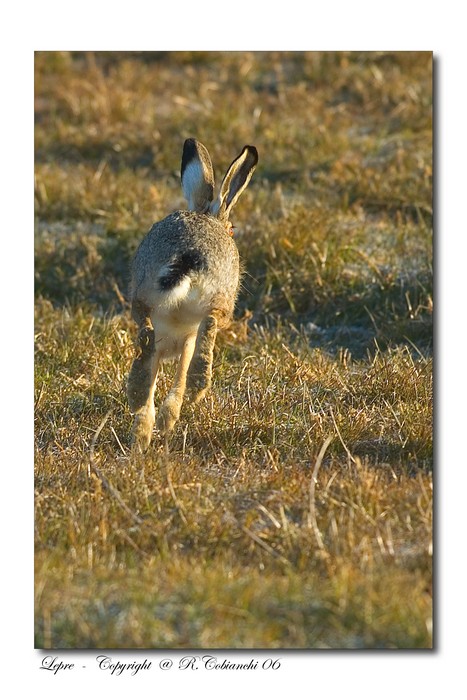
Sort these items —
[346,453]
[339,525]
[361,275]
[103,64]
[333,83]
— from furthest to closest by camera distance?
[103,64]
[333,83]
[361,275]
[346,453]
[339,525]

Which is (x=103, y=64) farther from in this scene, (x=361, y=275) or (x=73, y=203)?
(x=361, y=275)

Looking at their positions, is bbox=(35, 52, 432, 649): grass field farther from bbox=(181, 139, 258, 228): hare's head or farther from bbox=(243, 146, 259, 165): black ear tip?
bbox=(243, 146, 259, 165): black ear tip

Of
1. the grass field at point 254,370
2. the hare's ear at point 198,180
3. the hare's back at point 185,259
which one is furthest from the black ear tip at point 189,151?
the grass field at point 254,370

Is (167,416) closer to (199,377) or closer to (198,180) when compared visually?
(199,377)

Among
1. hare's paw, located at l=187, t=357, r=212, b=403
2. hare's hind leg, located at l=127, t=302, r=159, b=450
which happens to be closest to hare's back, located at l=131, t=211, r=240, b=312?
hare's hind leg, located at l=127, t=302, r=159, b=450

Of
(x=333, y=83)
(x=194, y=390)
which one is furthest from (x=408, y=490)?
(x=333, y=83)
